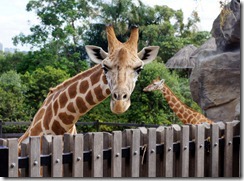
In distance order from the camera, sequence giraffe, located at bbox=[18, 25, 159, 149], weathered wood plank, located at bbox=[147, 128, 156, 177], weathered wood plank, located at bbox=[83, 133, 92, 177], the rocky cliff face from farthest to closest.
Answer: the rocky cliff face → weathered wood plank, located at bbox=[147, 128, 156, 177] → giraffe, located at bbox=[18, 25, 159, 149] → weathered wood plank, located at bbox=[83, 133, 92, 177]

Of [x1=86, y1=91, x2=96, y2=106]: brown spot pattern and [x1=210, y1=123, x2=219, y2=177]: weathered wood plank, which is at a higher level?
[x1=86, y1=91, x2=96, y2=106]: brown spot pattern

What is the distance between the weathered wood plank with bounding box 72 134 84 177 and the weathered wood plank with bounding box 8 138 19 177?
0.30m

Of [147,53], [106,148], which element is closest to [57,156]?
[106,148]

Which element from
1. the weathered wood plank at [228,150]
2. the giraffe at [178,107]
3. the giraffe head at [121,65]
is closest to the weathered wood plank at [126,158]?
the giraffe head at [121,65]

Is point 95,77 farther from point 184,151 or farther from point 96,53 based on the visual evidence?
point 184,151

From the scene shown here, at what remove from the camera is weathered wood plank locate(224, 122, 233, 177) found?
331 cm

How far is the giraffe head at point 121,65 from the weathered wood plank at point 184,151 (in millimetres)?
449

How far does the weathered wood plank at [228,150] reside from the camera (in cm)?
331

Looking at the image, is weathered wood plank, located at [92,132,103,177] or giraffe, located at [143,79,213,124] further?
giraffe, located at [143,79,213,124]

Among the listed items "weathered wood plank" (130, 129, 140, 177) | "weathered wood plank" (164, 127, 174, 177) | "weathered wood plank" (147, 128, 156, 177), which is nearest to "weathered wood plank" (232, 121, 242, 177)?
"weathered wood plank" (164, 127, 174, 177)

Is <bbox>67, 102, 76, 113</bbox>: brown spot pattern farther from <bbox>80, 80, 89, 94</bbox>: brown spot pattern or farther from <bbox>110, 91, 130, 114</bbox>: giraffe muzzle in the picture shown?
<bbox>110, 91, 130, 114</bbox>: giraffe muzzle

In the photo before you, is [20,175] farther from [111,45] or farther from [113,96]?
[111,45]

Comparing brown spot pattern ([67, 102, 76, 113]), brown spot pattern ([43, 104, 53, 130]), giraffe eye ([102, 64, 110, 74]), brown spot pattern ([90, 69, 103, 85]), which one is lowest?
brown spot pattern ([43, 104, 53, 130])

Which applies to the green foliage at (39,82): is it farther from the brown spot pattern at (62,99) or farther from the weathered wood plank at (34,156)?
the weathered wood plank at (34,156)
